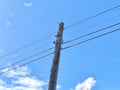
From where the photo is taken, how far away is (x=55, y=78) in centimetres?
1415

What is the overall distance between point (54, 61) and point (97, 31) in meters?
2.37

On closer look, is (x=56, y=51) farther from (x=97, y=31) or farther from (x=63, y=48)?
(x=97, y=31)

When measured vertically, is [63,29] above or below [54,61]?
above

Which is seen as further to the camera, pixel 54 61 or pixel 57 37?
pixel 57 37

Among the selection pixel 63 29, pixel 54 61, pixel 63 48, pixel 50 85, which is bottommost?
pixel 50 85

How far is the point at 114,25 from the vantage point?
1408 centimetres

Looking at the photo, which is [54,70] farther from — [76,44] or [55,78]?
[76,44]

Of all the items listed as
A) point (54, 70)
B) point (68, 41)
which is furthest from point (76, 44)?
point (54, 70)

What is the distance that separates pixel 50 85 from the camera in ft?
45.8

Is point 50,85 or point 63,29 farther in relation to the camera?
point 63,29

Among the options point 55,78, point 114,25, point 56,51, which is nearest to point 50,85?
point 55,78

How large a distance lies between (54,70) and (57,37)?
6.31ft

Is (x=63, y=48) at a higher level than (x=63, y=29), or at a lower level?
lower

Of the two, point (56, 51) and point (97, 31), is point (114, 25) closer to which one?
point (97, 31)
